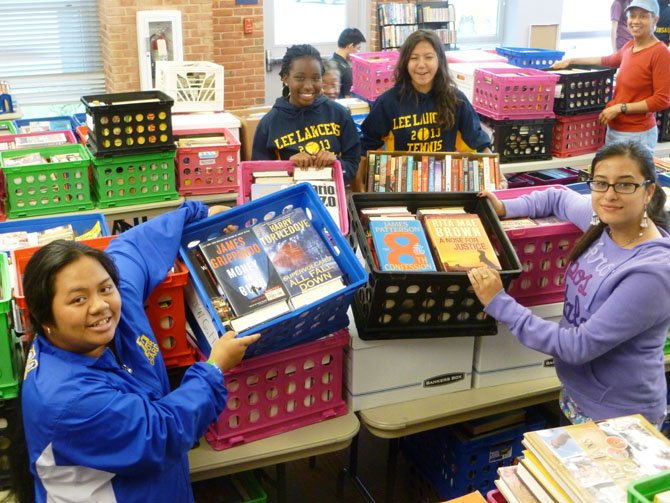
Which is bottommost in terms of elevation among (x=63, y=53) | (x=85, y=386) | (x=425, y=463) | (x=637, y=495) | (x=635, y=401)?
(x=425, y=463)

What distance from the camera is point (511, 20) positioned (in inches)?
398

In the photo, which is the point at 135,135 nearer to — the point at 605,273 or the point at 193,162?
the point at 193,162

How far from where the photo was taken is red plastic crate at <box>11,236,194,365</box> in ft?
6.90

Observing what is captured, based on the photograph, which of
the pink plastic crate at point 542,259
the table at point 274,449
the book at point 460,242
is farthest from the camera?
the pink plastic crate at point 542,259

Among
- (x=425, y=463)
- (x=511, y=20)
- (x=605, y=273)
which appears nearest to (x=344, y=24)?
(x=511, y=20)

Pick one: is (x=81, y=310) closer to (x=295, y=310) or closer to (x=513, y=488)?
(x=295, y=310)

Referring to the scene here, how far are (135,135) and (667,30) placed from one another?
206 inches

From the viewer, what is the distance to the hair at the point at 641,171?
204 cm

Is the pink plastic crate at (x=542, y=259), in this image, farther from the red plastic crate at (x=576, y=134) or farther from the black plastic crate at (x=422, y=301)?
the red plastic crate at (x=576, y=134)

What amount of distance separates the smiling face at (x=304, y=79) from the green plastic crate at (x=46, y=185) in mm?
1375

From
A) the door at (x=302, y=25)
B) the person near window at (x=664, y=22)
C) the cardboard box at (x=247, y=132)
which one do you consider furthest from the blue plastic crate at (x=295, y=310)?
the door at (x=302, y=25)

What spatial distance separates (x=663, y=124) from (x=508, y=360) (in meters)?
3.32

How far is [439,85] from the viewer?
11.9 ft

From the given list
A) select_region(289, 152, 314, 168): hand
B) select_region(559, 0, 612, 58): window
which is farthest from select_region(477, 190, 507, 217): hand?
select_region(559, 0, 612, 58): window
